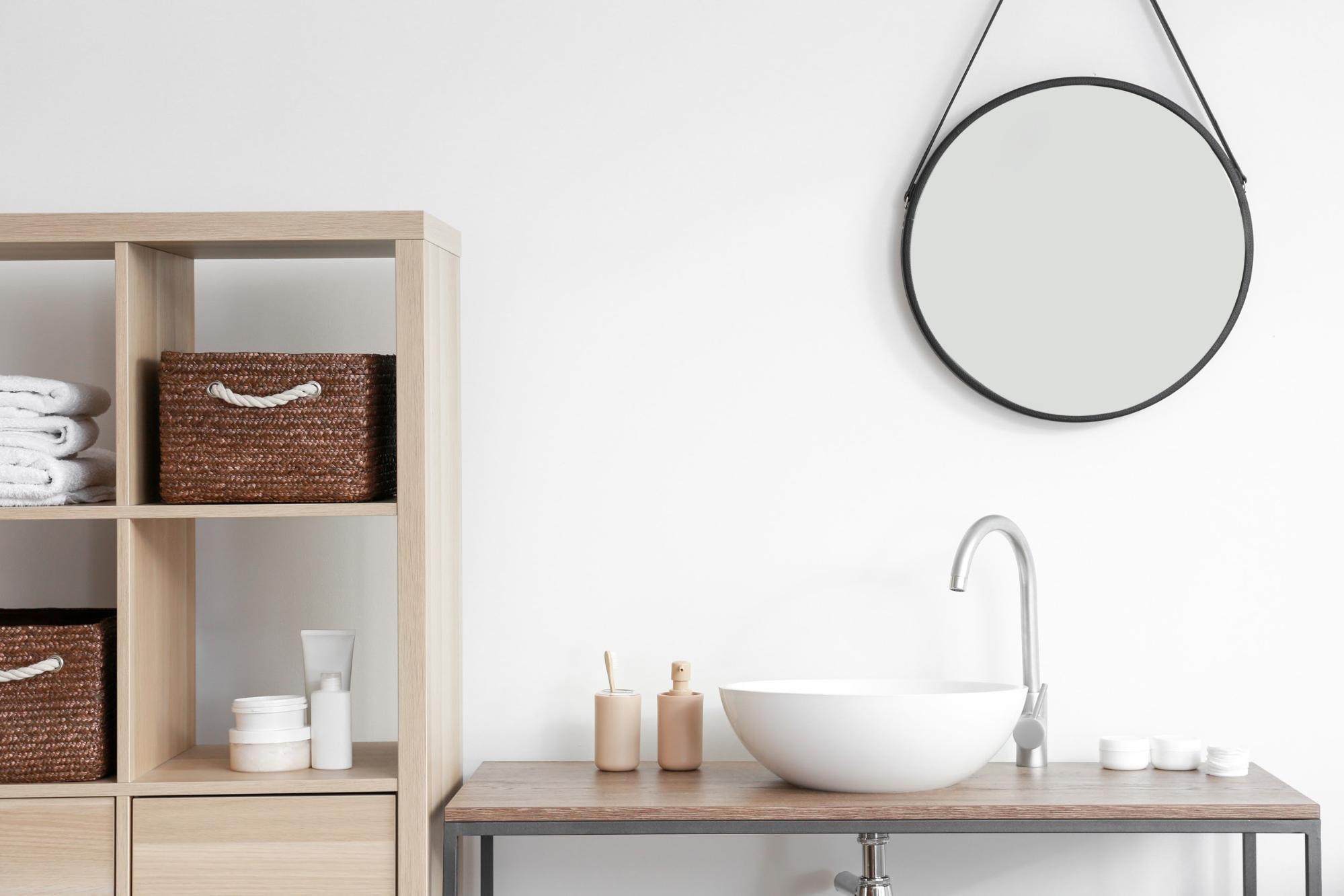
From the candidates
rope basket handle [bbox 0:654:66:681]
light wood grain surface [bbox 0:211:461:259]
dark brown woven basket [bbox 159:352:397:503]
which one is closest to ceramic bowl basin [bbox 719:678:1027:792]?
dark brown woven basket [bbox 159:352:397:503]

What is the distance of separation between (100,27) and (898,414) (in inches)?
58.2

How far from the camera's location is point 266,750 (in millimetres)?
1726

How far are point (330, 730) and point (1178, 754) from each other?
4.09ft

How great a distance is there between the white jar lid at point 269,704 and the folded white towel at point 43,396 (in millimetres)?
479

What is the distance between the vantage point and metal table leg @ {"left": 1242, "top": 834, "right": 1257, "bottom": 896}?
1.81m

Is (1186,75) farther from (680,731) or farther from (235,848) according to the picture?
(235,848)

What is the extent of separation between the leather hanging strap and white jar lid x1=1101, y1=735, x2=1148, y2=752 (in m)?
0.90

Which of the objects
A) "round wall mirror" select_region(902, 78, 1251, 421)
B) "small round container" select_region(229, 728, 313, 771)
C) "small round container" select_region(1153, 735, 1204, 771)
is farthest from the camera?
"round wall mirror" select_region(902, 78, 1251, 421)

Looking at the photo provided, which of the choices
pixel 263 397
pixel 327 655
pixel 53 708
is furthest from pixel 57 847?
pixel 263 397

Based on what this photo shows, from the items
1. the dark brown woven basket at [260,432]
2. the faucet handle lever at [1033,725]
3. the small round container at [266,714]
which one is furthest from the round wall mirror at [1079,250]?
the small round container at [266,714]

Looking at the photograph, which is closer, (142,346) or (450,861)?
(450,861)

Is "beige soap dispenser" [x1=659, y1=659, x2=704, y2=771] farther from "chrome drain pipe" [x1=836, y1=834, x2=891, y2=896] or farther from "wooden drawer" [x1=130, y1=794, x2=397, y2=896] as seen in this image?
"wooden drawer" [x1=130, y1=794, x2=397, y2=896]

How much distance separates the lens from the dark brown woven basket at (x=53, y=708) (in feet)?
5.44

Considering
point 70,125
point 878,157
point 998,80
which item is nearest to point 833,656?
point 878,157
